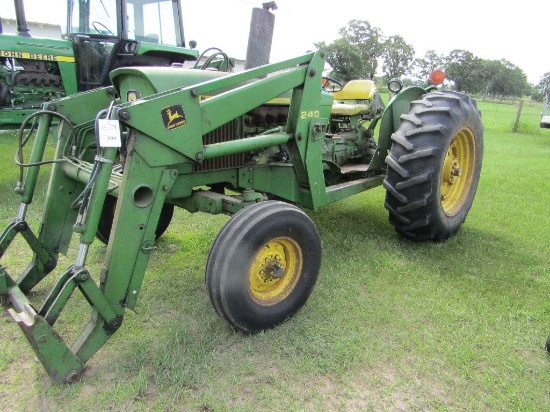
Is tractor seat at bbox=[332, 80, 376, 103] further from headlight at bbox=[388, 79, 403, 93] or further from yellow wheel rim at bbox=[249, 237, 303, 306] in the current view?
yellow wheel rim at bbox=[249, 237, 303, 306]

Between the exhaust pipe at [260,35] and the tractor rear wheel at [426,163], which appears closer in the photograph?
the exhaust pipe at [260,35]

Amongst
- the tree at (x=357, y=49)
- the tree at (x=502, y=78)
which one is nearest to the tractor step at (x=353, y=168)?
the tree at (x=357, y=49)

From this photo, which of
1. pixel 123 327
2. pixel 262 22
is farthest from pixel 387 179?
pixel 123 327

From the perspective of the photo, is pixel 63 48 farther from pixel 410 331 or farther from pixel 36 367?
pixel 410 331

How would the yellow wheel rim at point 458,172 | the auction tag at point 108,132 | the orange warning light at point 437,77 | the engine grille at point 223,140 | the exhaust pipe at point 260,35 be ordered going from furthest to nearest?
the orange warning light at point 437,77 → the yellow wheel rim at point 458,172 → the exhaust pipe at point 260,35 → the engine grille at point 223,140 → the auction tag at point 108,132

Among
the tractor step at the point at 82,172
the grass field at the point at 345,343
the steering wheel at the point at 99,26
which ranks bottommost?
the grass field at the point at 345,343

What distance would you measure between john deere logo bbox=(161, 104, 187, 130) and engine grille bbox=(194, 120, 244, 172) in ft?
2.05

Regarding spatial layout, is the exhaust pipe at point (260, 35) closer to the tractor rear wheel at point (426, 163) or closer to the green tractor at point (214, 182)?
the green tractor at point (214, 182)

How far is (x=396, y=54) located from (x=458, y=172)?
4420cm

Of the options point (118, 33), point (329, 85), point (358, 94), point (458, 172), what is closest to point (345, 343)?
point (458, 172)

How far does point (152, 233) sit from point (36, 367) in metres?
0.96

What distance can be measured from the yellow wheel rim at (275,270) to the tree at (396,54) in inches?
1738

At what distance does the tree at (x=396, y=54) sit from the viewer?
143ft

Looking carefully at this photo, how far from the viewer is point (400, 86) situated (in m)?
4.64
